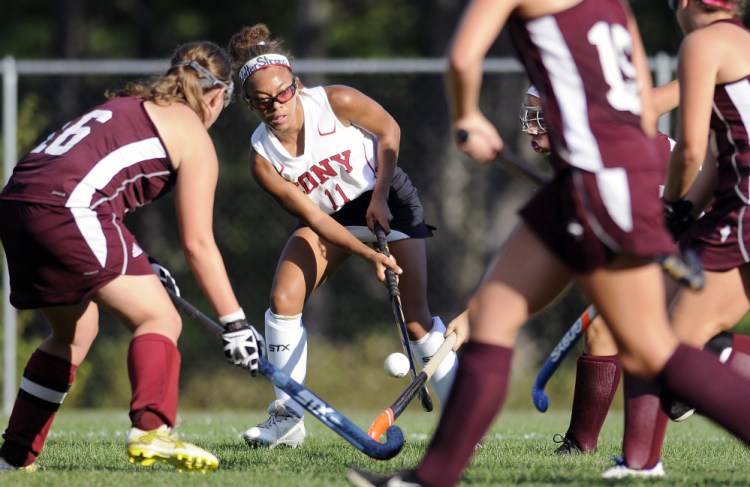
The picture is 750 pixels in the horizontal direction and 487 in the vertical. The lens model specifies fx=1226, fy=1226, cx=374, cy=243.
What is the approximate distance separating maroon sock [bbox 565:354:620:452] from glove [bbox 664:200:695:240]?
0.98 m

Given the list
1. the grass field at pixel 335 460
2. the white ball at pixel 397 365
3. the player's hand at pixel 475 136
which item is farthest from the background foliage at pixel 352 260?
the player's hand at pixel 475 136

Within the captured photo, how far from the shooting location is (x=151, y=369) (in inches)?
157

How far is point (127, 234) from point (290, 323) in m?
1.62

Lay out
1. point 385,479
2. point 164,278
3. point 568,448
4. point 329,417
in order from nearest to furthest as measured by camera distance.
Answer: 1. point 385,479
2. point 329,417
3. point 164,278
4. point 568,448

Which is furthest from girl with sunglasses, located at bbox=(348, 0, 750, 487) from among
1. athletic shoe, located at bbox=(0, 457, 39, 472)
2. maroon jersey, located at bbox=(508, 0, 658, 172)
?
athletic shoe, located at bbox=(0, 457, 39, 472)

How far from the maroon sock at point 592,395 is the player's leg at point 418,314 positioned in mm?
730

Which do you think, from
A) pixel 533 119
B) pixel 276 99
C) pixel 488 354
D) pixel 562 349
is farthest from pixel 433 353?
pixel 488 354

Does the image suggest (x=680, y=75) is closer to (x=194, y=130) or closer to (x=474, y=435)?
(x=474, y=435)

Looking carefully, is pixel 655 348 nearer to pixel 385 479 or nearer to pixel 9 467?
pixel 385 479

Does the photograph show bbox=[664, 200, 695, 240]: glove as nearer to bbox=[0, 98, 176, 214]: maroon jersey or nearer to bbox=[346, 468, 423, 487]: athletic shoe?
bbox=[346, 468, 423, 487]: athletic shoe

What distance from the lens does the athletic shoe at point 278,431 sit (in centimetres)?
551

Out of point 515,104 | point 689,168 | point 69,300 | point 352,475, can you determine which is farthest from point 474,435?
point 515,104

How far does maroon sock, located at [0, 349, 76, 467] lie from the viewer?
4352mm

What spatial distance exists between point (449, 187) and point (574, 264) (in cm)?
853
